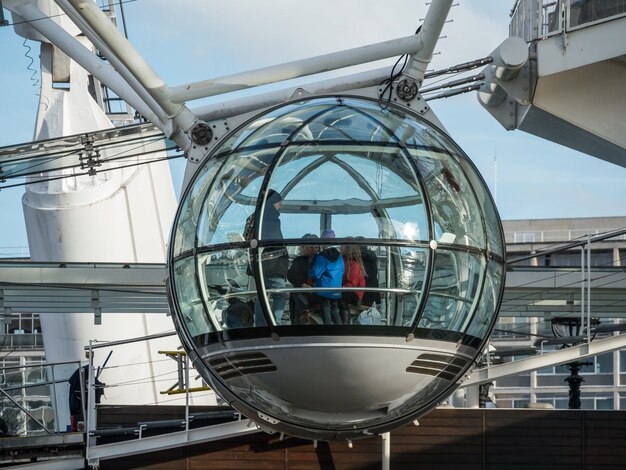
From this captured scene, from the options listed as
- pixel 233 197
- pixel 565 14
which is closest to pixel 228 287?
pixel 233 197

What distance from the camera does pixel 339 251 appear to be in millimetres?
8898

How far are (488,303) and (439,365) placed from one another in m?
0.59

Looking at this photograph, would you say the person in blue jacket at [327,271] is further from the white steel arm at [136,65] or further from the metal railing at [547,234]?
the metal railing at [547,234]

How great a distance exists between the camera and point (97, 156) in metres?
17.5

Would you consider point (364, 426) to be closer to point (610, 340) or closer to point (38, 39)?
point (610, 340)

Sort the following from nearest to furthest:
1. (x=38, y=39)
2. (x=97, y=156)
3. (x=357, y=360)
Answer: (x=357, y=360)
(x=97, y=156)
(x=38, y=39)

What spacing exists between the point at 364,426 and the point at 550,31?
5496mm

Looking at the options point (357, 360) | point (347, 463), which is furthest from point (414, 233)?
point (347, 463)

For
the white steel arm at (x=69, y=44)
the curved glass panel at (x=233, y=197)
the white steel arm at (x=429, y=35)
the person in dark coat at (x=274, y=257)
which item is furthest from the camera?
the white steel arm at (x=69, y=44)

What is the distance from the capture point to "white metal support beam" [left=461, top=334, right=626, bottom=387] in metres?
16.4

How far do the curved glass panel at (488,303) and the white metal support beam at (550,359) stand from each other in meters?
6.60

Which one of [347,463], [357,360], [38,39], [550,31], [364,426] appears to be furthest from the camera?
[38,39]

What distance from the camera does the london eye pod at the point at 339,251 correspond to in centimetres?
898

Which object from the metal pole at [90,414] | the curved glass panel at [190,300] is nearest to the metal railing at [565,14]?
the curved glass panel at [190,300]
